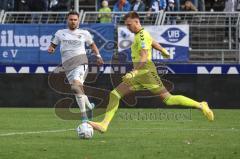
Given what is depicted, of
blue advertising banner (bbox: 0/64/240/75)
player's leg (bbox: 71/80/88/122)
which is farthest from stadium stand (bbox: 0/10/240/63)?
player's leg (bbox: 71/80/88/122)

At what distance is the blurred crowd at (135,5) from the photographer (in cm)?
2697

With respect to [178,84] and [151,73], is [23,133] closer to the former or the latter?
[151,73]

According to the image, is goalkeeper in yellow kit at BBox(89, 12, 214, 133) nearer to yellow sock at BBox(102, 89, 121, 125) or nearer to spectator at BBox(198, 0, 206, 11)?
yellow sock at BBox(102, 89, 121, 125)

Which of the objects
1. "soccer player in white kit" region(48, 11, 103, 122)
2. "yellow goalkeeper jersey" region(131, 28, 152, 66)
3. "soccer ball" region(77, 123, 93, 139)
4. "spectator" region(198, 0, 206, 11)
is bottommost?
"soccer ball" region(77, 123, 93, 139)

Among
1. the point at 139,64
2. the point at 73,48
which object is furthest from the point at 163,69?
the point at 139,64

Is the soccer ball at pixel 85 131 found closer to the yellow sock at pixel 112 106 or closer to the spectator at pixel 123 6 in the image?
the yellow sock at pixel 112 106

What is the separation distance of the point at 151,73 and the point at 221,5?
14.1m

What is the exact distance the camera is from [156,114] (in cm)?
2141

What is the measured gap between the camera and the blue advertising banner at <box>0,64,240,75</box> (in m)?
24.5

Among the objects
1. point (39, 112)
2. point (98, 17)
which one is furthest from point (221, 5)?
point (39, 112)

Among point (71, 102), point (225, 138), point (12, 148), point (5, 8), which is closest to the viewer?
point (12, 148)

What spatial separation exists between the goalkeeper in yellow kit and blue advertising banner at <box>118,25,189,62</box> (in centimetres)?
1044

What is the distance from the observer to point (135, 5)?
27.1 m

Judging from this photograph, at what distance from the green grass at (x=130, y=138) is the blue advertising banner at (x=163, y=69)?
3.76 meters
